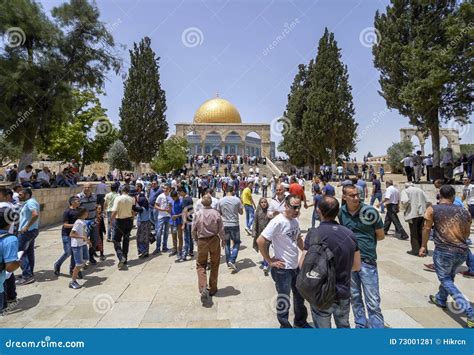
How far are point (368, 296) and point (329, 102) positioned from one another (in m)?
22.6

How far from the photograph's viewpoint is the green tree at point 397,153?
109 feet

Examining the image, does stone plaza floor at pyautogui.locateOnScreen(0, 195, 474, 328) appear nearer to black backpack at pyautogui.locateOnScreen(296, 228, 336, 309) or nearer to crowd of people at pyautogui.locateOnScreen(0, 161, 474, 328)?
crowd of people at pyautogui.locateOnScreen(0, 161, 474, 328)

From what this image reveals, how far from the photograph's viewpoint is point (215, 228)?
4453 millimetres

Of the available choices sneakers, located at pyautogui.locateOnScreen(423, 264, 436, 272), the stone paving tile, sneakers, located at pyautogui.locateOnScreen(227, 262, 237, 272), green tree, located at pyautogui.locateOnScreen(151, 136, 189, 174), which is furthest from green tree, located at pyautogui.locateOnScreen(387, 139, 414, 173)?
the stone paving tile

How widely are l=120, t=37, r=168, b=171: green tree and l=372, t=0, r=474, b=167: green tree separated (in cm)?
1838

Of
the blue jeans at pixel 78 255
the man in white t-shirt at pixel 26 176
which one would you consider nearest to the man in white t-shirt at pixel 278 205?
the blue jeans at pixel 78 255

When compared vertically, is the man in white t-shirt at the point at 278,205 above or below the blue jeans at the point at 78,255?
above

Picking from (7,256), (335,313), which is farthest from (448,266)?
(7,256)

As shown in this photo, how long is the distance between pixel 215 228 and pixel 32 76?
1102cm

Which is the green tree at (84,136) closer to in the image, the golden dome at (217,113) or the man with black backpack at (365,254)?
the man with black backpack at (365,254)

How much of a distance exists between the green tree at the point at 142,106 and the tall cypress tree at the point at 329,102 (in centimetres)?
1325

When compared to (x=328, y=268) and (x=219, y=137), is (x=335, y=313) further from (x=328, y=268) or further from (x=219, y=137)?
(x=219, y=137)

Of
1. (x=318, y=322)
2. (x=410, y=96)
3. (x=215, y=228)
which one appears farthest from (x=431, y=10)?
(x=318, y=322)
